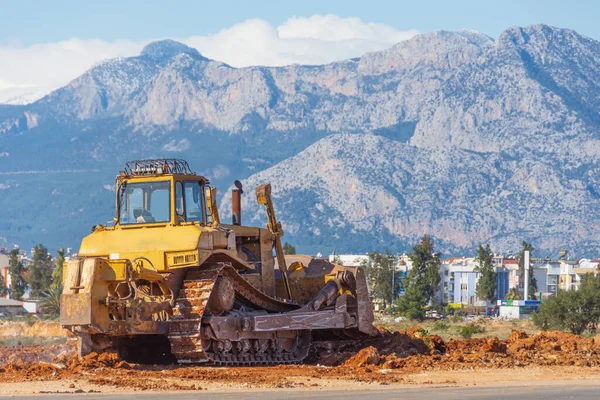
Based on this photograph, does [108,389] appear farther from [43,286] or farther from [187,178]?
[43,286]

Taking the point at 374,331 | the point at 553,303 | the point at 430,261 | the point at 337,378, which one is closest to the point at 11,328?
the point at 553,303

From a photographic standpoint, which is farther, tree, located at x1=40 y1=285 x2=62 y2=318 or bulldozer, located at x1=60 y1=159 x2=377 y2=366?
tree, located at x1=40 y1=285 x2=62 y2=318

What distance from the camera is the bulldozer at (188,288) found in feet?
90.0

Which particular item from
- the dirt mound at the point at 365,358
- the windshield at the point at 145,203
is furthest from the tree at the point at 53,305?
the dirt mound at the point at 365,358

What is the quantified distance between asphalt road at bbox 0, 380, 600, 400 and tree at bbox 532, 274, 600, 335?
41.2 m

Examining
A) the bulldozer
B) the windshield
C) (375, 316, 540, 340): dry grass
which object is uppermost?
the windshield

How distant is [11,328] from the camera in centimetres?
7894

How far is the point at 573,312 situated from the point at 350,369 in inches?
1672

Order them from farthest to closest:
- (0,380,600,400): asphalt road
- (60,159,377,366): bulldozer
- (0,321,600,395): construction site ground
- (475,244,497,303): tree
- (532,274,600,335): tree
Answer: (475,244,497,303): tree
(532,274,600,335): tree
(60,159,377,366): bulldozer
(0,321,600,395): construction site ground
(0,380,600,400): asphalt road

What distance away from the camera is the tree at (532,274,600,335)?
223ft

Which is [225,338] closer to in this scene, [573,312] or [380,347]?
[380,347]

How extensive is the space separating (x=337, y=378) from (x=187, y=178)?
5918mm

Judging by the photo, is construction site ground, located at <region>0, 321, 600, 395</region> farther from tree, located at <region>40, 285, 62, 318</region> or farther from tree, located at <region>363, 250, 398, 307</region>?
tree, located at <region>363, 250, 398, 307</region>

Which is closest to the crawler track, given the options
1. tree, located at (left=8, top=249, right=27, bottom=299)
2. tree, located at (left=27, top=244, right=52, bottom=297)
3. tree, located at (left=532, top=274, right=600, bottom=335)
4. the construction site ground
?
the construction site ground
